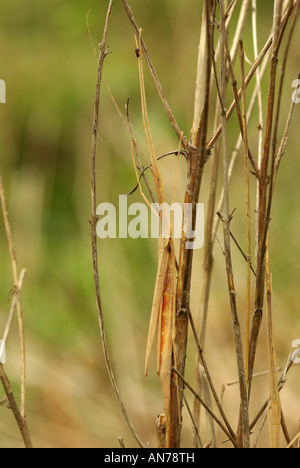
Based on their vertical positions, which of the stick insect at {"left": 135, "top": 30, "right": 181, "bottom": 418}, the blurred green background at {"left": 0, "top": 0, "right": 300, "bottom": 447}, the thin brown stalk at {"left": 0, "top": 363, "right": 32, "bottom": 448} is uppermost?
the blurred green background at {"left": 0, "top": 0, "right": 300, "bottom": 447}

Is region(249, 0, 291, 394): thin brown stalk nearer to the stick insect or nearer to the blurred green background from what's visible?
the stick insect

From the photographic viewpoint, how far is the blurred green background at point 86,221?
1.75 metres

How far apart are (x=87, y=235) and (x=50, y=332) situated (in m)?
0.34

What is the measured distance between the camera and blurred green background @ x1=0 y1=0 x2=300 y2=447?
1747 millimetres

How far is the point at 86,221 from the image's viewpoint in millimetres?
2146

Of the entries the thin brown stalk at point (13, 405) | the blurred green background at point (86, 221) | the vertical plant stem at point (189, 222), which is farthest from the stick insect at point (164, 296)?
the blurred green background at point (86, 221)

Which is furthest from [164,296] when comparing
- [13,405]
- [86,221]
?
[86,221]

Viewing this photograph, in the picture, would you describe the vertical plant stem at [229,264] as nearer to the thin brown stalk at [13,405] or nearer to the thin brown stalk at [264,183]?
the thin brown stalk at [264,183]

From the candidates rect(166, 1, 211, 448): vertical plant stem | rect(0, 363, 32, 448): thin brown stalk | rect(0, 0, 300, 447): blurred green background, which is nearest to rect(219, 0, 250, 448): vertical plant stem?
rect(166, 1, 211, 448): vertical plant stem

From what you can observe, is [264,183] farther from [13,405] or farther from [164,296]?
[13,405]

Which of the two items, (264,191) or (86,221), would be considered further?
(86,221)

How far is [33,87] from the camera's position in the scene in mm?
2492
